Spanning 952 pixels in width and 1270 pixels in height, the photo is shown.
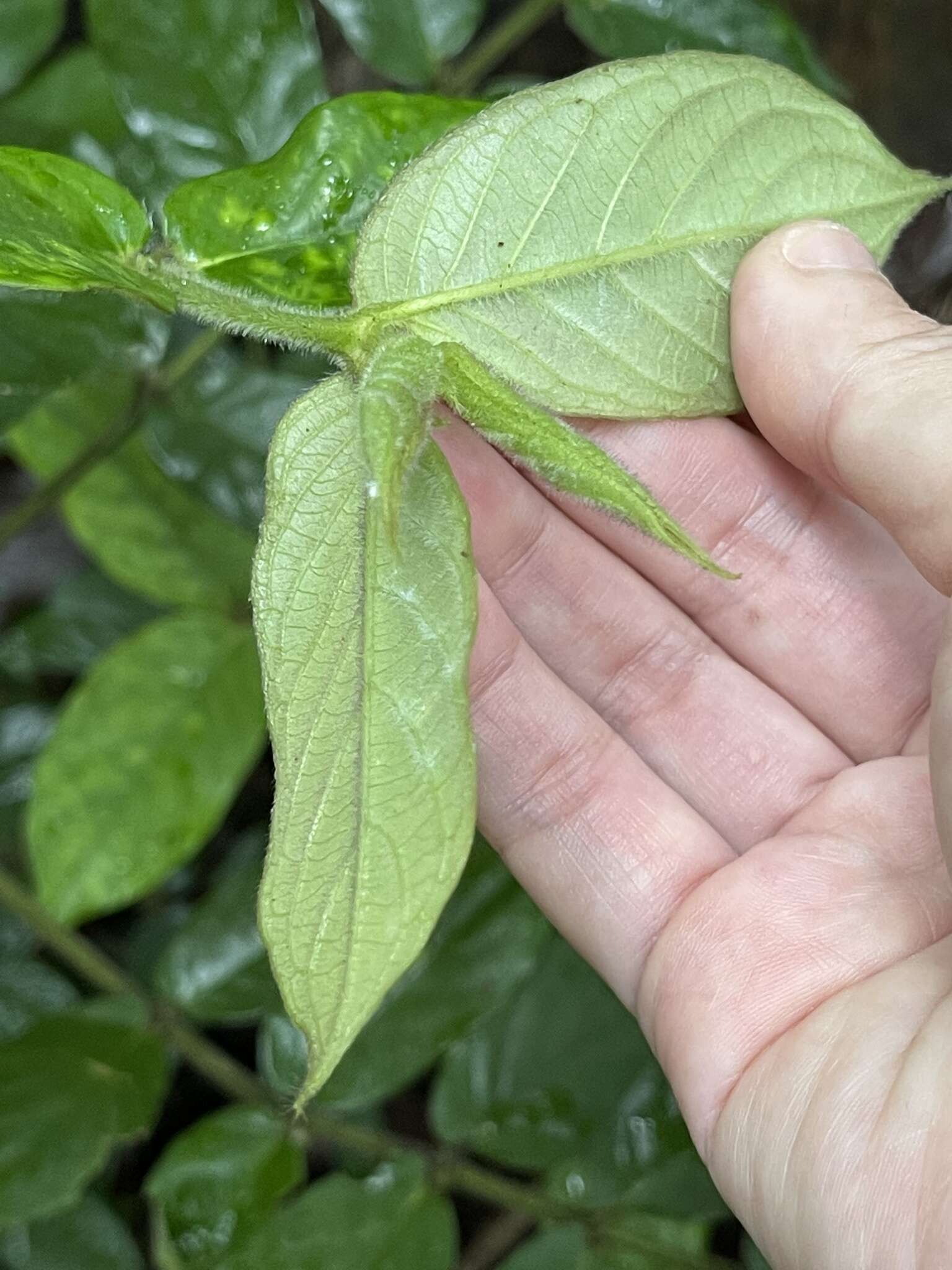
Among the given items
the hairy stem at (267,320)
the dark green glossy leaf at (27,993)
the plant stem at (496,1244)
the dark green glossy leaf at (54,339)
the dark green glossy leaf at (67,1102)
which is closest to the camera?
the hairy stem at (267,320)

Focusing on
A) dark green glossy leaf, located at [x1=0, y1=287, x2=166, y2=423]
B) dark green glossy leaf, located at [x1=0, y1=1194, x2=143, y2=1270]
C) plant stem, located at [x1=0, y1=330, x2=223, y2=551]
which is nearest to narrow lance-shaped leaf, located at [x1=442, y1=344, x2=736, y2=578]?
dark green glossy leaf, located at [x1=0, y1=287, x2=166, y2=423]

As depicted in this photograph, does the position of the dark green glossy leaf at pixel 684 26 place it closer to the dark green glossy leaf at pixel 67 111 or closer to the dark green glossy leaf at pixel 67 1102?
the dark green glossy leaf at pixel 67 111

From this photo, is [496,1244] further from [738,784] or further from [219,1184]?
[738,784]

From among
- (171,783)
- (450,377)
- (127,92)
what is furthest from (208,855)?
(450,377)

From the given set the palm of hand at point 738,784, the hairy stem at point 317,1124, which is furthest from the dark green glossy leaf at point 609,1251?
the palm of hand at point 738,784

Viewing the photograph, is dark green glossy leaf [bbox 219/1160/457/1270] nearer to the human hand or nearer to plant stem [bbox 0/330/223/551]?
the human hand

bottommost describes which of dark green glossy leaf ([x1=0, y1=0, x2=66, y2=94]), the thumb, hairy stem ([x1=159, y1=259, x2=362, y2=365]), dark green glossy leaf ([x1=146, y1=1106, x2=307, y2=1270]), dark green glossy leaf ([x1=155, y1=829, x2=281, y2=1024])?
dark green glossy leaf ([x1=146, y1=1106, x2=307, y2=1270])

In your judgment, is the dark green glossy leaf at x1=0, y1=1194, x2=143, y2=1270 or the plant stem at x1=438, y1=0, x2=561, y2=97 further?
the dark green glossy leaf at x1=0, y1=1194, x2=143, y2=1270
